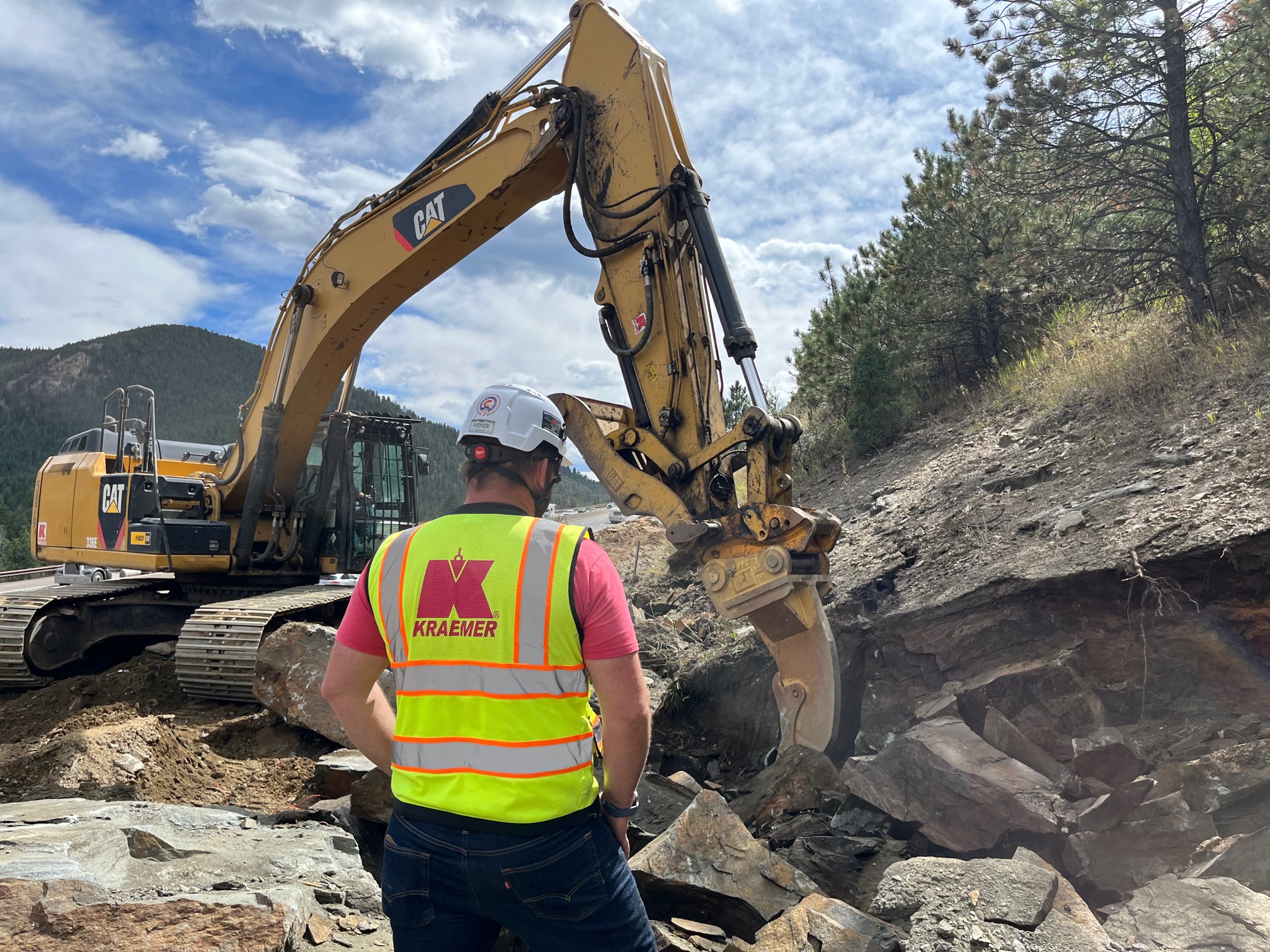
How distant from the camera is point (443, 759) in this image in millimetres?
2174

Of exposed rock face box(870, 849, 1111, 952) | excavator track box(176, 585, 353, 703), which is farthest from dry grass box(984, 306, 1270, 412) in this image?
excavator track box(176, 585, 353, 703)

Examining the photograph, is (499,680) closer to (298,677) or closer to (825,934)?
(825,934)

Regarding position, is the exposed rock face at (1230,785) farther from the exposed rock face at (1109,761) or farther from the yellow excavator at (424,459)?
the yellow excavator at (424,459)

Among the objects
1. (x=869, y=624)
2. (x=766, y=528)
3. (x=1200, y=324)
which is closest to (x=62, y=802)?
(x=766, y=528)

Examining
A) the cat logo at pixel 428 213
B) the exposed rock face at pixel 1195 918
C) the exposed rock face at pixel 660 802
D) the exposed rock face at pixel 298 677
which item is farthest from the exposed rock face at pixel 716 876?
the cat logo at pixel 428 213

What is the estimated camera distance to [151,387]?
9369 centimetres

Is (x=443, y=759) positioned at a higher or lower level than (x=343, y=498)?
lower

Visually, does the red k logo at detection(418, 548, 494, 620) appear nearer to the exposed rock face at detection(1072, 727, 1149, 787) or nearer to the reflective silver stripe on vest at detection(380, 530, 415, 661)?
A: the reflective silver stripe on vest at detection(380, 530, 415, 661)

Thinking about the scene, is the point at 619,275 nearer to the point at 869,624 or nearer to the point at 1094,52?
the point at 869,624

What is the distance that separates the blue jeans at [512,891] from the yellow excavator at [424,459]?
8.95 ft

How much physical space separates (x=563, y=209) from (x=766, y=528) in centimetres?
285

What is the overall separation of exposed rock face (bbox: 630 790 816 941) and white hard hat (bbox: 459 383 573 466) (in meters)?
2.36

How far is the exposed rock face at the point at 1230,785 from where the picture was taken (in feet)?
13.2

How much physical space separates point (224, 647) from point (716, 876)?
200 inches
